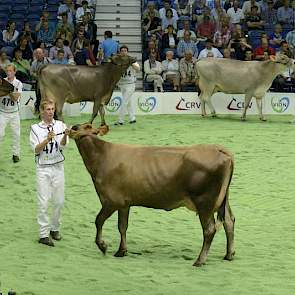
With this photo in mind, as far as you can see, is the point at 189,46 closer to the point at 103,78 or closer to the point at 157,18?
the point at 157,18

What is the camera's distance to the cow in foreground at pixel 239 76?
68.4ft

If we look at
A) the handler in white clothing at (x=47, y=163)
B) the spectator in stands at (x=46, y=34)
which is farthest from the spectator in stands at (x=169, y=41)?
the handler in white clothing at (x=47, y=163)

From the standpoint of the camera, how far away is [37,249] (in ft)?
34.1

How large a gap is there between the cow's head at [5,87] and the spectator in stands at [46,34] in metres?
9.51

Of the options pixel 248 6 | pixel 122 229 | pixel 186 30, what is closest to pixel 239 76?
pixel 186 30

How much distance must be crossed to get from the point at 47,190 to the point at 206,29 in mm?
15108

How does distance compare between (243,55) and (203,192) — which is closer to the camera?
(203,192)

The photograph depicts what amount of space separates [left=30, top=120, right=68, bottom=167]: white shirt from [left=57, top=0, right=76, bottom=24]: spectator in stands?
560 inches

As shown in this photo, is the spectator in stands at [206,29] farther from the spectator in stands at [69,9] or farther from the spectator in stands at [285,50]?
the spectator in stands at [69,9]

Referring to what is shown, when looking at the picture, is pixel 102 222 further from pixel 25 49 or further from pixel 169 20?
pixel 169 20

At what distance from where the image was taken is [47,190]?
10562 millimetres

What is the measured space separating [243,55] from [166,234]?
42.5 ft

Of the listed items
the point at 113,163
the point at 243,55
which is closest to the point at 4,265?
the point at 113,163

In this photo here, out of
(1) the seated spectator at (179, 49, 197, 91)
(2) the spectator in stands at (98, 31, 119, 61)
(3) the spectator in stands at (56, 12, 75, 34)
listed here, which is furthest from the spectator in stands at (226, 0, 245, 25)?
(3) the spectator in stands at (56, 12, 75, 34)
